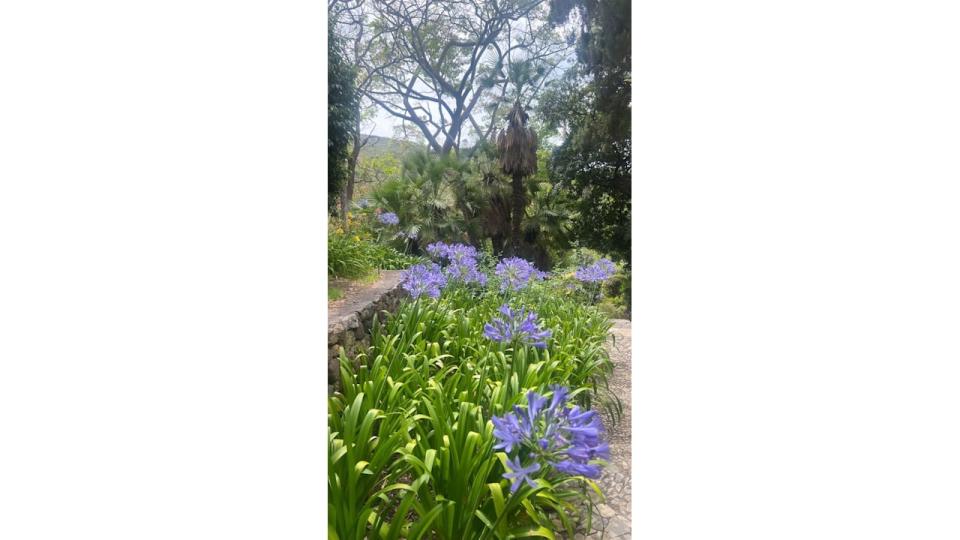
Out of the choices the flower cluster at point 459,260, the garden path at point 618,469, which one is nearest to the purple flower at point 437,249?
the flower cluster at point 459,260

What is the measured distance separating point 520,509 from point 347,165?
1.45 metres

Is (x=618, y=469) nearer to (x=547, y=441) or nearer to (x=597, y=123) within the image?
(x=547, y=441)

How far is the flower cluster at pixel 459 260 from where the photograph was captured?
8.36 feet

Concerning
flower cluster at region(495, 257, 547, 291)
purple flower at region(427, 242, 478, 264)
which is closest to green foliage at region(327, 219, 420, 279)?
purple flower at region(427, 242, 478, 264)

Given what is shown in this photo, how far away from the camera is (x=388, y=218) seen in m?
2.53

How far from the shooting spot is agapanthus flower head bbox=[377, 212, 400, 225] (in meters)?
2.52

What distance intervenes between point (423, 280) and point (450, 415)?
2.01 feet

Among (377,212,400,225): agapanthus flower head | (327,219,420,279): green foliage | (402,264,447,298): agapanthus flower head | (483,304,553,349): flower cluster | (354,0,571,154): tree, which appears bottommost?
(483,304,553,349): flower cluster

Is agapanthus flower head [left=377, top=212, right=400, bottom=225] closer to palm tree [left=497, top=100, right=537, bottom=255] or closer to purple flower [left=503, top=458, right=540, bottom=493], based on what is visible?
palm tree [left=497, top=100, right=537, bottom=255]

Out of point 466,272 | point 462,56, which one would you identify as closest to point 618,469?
point 466,272

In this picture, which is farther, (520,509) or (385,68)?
(385,68)
